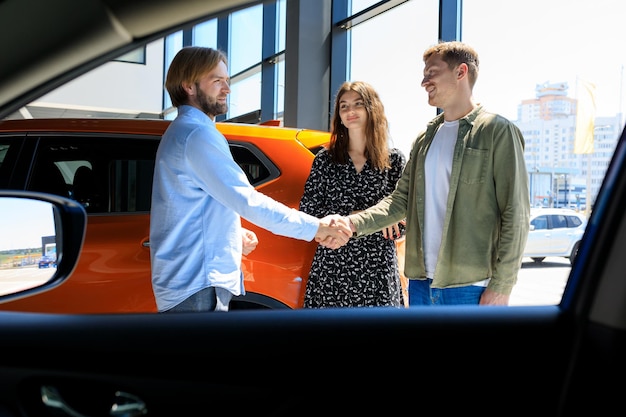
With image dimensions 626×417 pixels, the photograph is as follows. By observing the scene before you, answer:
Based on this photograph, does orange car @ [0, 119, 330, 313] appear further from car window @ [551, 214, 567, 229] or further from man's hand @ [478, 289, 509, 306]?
car window @ [551, 214, 567, 229]

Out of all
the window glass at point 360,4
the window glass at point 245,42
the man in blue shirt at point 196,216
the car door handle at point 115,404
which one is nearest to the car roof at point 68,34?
the car door handle at point 115,404

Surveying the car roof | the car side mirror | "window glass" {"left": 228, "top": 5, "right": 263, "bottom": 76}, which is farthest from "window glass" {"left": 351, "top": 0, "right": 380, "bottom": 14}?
the car roof

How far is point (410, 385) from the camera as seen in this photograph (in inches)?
34.8

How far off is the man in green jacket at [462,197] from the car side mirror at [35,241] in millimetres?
1397

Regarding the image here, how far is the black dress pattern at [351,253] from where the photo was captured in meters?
2.58

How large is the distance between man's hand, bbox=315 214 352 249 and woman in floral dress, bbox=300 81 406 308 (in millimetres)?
167

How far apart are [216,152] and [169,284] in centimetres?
45

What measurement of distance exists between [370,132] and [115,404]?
1.99 metres

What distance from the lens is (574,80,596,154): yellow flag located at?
381 cm

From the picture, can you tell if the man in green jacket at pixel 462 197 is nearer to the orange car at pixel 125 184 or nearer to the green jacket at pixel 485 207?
the green jacket at pixel 485 207

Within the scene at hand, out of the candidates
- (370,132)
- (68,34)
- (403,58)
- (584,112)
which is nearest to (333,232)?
(370,132)

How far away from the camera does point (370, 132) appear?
2684 mm

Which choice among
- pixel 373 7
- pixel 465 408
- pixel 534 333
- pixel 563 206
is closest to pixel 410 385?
pixel 465 408

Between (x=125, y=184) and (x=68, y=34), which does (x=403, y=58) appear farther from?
(x=68, y=34)
